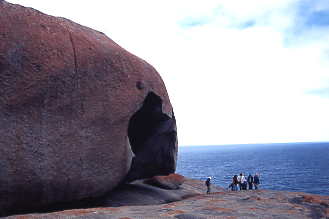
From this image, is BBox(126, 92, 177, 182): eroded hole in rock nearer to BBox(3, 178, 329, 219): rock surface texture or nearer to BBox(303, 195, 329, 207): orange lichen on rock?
BBox(3, 178, 329, 219): rock surface texture

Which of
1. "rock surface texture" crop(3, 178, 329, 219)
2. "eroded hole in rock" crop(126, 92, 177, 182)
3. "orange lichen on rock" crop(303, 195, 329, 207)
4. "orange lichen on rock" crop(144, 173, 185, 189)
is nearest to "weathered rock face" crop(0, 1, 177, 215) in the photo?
"rock surface texture" crop(3, 178, 329, 219)

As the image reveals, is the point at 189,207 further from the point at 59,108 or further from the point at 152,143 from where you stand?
the point at 59,108

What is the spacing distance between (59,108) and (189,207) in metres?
5.78

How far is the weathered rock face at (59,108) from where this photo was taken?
9.66 meters

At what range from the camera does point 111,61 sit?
1270cm

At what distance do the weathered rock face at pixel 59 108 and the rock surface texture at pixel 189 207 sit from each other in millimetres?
1058

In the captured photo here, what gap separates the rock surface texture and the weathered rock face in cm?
106

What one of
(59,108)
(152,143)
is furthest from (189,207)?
(59,108)

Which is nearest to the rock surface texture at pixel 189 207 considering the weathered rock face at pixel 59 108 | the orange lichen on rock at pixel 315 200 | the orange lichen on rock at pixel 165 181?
the orange lichen on rock at pixel 315 200

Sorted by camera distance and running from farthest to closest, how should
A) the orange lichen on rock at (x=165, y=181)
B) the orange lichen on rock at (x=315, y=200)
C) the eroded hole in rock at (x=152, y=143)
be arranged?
the eroded hole in rock at (x=152, y=143) < the orange lichen on rock at (x=165, y=181) < the orange lichen on rock at (x=315, y=200)

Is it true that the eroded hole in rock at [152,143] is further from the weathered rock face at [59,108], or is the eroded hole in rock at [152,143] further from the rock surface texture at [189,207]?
the weathered rock face at [59,108]

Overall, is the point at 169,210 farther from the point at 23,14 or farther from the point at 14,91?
the point at 23,14

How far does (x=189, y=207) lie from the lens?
1165 cm

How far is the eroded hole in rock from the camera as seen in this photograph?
16.1 metres
